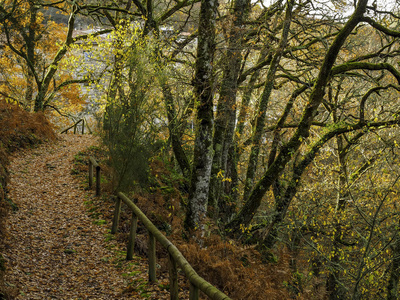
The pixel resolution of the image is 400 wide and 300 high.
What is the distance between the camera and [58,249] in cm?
656

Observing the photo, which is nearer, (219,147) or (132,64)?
(132,64)

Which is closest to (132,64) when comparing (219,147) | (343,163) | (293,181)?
(219,147)

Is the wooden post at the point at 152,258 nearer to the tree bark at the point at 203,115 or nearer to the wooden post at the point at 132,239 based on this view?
the wooden post at the point at 132,239

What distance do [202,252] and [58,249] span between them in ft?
9.61

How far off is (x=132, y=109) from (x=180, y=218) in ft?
10.2

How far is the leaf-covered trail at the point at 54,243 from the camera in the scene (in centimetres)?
521

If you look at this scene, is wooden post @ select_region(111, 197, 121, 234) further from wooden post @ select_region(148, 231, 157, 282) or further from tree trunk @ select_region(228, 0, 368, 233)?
tree trunk @ select_region(228, 0, 368, 233)

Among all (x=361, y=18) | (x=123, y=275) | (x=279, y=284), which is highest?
(x=361, y=18)

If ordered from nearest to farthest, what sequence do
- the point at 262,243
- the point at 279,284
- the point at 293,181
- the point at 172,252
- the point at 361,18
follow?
the point at 172,252, the point at 361,18, the point at 279,284, the point at 293,181, the point at 262,243

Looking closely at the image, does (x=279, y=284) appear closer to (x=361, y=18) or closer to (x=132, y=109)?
(x=132, y=109)

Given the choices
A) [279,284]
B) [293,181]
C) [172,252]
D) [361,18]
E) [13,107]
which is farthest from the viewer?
[13,107]

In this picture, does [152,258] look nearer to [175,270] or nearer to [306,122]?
[175,270]

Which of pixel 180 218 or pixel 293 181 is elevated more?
pixel 293 181

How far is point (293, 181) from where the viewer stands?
7.76 meters
